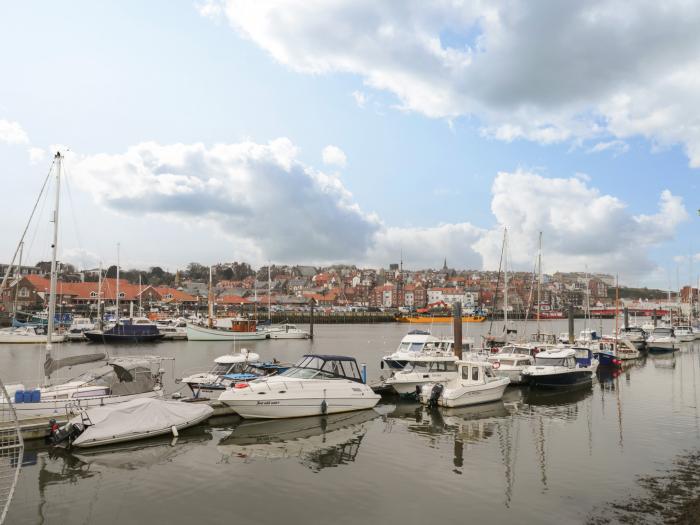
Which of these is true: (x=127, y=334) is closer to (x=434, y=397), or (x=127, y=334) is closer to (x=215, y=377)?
(x=215, y=377)

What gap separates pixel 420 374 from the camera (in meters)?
27.0

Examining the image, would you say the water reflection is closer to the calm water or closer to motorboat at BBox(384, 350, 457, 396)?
the calm water

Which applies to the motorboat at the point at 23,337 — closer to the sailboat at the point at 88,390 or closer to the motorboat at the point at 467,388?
the sailboat at the point at 88,390

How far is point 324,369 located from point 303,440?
15.1ft

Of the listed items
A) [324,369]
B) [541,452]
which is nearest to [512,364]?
[324,369]

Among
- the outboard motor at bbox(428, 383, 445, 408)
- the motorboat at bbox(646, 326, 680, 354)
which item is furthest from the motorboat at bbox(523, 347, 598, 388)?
the motorboat at bbox(646, 326, 680, 354)

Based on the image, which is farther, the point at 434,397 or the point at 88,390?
the point at 434,397

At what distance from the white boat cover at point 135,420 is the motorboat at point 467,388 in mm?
11099

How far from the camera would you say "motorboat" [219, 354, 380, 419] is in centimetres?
2069

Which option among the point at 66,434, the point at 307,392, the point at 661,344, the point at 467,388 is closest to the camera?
the point at 66,434

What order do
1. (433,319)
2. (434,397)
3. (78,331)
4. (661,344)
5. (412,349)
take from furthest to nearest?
(433,319) → (78,331) → (661,344) → (412,349) → (434,397)

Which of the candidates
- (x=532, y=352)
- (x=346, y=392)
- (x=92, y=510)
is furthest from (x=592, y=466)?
(x=532, y=352)

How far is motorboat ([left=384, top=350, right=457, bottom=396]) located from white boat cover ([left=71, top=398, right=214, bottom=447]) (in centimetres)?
1103

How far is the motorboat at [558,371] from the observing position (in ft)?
101
